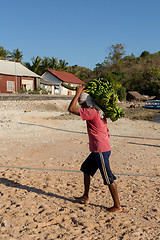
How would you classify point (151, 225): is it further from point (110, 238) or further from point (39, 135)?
point (39, 135)

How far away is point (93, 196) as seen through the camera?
382cm

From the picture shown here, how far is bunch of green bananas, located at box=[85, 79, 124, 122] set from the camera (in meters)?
3.20

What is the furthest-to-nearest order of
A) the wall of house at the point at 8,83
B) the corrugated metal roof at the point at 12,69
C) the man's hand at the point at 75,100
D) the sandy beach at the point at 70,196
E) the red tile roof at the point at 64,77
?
the red tile roof at the point at 64,77
the corrugated metal roof at the point at 12,69
the wall of house at the point at 8,83
the man's hand at the point at 75,100
the sandy beach at the point at 70,196

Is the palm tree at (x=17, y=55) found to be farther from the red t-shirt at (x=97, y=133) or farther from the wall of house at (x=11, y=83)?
the red t-shirt at (x=97, y=133)

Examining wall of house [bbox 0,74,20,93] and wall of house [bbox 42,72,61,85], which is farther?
wall of house [bbox 42,72,61,85]

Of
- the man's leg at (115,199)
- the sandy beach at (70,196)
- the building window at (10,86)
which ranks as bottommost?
the sandy beach at (70,196)

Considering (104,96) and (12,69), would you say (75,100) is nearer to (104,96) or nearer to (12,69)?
(104,96)

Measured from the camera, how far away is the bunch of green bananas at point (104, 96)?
3.20 metres

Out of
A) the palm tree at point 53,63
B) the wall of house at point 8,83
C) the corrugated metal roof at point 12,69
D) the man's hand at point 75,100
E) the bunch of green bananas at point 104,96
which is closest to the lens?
the man's hand at point 75,100

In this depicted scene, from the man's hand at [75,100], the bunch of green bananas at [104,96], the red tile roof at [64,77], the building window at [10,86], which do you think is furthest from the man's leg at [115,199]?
the red tile roof at [64,77]

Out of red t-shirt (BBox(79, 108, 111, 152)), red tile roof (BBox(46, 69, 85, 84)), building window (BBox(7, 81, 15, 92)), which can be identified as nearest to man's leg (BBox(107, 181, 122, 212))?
red t-shirt (BBox(79, 108, 111, 152))

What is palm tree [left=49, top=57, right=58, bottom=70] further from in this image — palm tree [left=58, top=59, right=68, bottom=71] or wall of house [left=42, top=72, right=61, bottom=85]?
wall of house [left=42, top=72, right=61, bottom=85]

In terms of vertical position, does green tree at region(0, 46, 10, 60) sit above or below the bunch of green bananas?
above

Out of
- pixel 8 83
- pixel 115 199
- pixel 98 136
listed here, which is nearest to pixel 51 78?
pixel 8 83
